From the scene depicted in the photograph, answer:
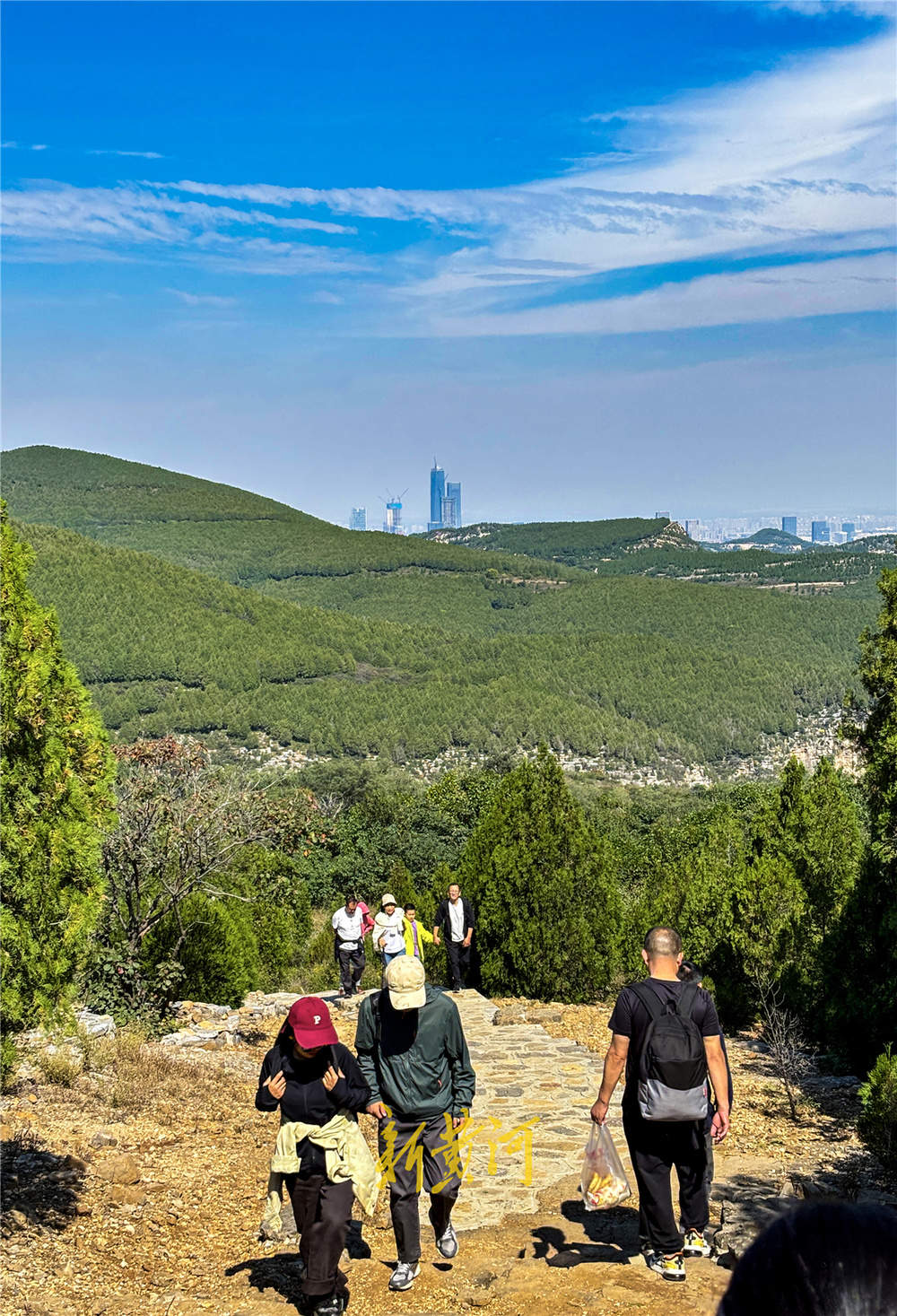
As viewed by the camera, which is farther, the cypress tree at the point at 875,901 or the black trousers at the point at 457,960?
the black trousers at the point at 457,960

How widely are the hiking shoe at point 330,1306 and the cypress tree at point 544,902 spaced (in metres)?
9.05

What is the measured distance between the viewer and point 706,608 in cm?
10612

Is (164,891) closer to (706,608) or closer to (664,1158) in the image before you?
(664,1158)

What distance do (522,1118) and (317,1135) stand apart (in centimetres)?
414

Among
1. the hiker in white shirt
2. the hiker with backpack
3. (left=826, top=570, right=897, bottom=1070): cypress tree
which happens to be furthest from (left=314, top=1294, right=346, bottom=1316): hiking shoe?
the hiker in white shirt

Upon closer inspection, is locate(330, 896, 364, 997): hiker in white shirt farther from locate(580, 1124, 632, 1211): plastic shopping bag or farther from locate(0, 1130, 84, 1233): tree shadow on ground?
locate(580, 1124, 632, 1211): plastic shopping bag

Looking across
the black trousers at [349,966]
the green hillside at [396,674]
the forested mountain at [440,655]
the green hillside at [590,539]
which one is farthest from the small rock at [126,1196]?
the green hillside at [590,539]

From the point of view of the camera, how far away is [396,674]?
83.2 meters

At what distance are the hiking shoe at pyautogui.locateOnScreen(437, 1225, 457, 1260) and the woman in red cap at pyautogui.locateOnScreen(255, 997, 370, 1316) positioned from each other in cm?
69

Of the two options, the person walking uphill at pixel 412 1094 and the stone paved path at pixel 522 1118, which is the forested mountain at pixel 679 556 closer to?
the stone paved path at pixel 522 1118

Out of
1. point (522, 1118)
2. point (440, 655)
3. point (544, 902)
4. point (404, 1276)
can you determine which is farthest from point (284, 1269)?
point (440, 655)

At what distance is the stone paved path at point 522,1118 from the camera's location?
651 cm

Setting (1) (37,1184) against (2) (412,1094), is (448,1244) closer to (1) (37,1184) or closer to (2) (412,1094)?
(2) (412,1094)

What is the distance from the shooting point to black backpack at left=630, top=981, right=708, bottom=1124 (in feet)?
14.8
